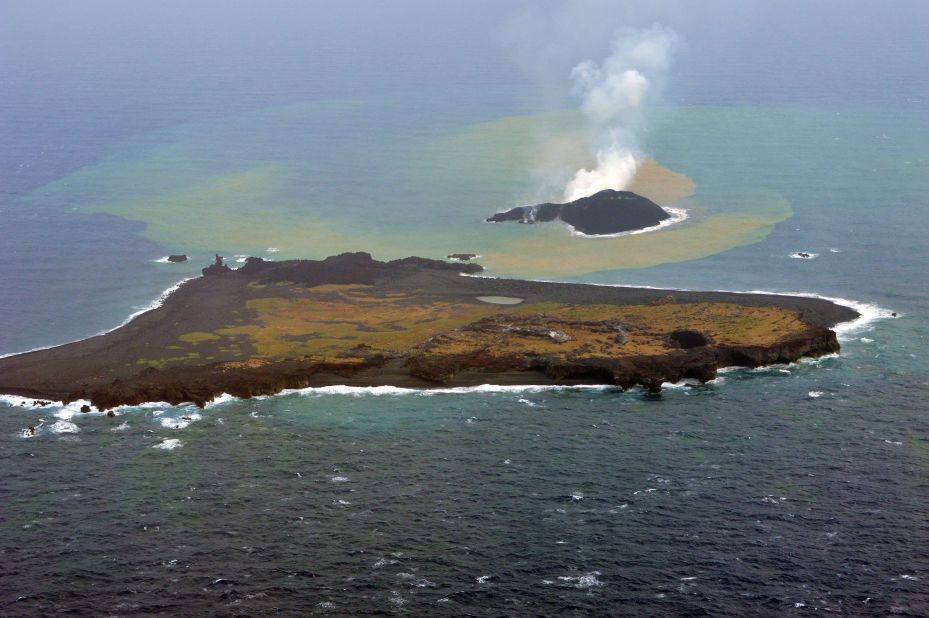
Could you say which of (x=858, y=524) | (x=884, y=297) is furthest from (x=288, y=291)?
(x=858, y=524)

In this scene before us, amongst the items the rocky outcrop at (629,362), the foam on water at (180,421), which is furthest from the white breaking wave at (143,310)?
the rocky outcrop at (629,362)

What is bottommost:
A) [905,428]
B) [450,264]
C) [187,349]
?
[905,428]

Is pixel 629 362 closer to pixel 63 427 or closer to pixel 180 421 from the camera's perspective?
pixel 180 421

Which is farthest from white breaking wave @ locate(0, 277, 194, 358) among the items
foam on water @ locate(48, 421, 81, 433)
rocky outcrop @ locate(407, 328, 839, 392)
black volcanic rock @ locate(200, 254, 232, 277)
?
rocky outcrop @ locate(407, 328, 839, 392)

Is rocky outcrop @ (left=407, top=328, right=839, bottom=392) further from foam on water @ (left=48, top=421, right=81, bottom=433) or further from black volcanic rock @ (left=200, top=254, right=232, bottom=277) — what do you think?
black volcanic rock @ (left=200, top=254, right=232, bottom=277)

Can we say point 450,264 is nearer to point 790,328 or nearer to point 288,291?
point 288,291

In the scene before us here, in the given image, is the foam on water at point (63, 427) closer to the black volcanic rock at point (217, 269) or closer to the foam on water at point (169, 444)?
the foam on water at point (169, 444)

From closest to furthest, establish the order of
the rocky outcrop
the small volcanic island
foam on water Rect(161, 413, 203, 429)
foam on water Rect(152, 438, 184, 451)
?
1. foam on water Rect(152, 438, 184, 451)
2. foam on water Rect(161, 413, 203, 429)
3. the rocky outcrop
4. the small volcanic island

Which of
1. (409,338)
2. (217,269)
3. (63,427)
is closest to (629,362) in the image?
(409,338)
